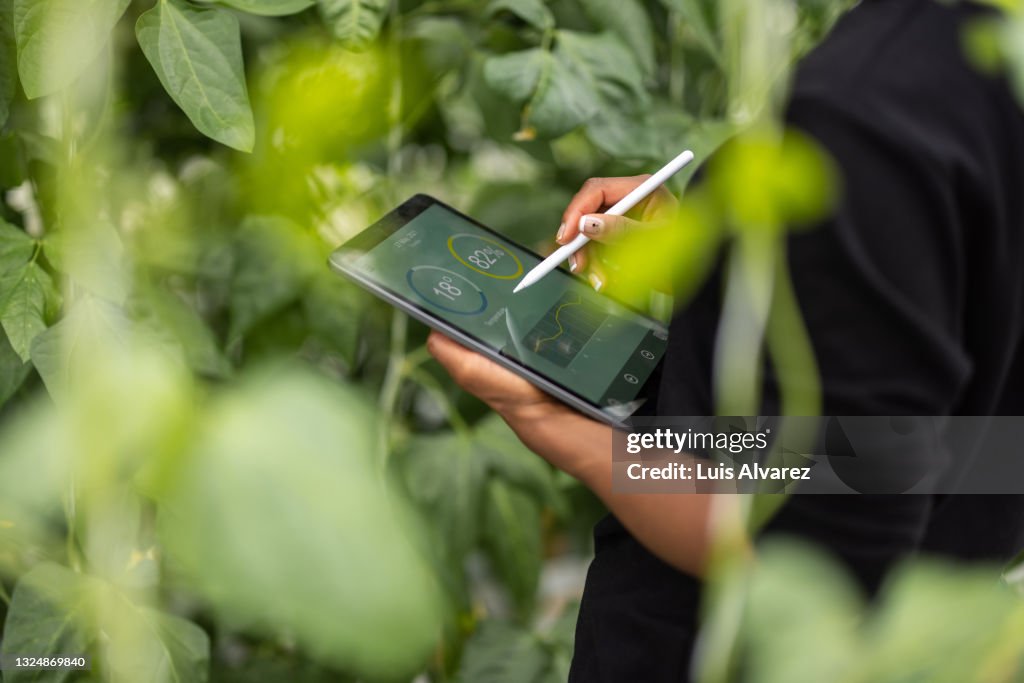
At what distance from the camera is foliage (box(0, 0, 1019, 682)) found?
0.13 metres

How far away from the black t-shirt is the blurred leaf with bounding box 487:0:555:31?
0.34m

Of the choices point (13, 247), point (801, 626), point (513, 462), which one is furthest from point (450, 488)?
point (801, 626)

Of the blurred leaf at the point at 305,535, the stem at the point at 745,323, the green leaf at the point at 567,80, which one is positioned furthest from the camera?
the green leaf at the point at 567,80

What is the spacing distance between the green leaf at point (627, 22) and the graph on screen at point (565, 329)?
247 millimetres

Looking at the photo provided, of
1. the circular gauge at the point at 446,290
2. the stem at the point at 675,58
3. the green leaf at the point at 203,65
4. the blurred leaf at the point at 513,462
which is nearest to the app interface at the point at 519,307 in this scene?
the circular gauge at the point at 446,290

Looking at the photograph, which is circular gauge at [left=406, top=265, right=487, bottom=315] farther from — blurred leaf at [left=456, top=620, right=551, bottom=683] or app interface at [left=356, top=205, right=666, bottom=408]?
blurred leaf at [left=456, top=620, right=551, bottom=683]

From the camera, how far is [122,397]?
0.49ft

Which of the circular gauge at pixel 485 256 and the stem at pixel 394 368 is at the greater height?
the circular gauge at pixel 485 256

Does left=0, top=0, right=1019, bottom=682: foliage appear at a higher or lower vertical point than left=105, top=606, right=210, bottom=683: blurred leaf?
higher

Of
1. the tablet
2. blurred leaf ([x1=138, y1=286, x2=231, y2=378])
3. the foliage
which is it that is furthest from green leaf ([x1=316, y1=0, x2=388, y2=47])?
blurred leaf ([x1=138, y1=286, x2=231, y2=378])

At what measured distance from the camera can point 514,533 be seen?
78cm

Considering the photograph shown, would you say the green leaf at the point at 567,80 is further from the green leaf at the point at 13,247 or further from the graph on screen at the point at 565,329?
the green leaf at the point at 13,247

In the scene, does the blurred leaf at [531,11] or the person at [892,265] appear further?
the blurred leaf at [531,11]

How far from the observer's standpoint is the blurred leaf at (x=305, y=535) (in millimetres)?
123
